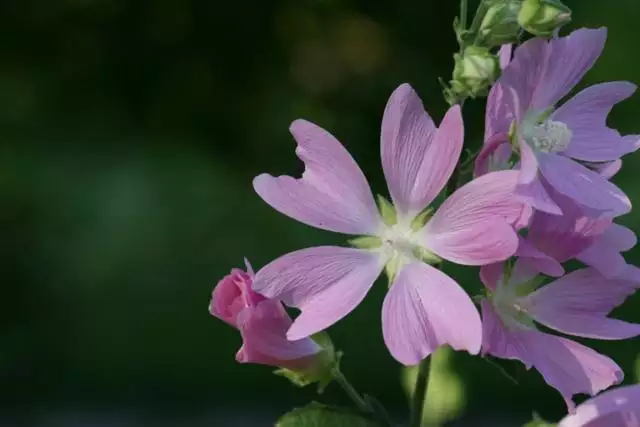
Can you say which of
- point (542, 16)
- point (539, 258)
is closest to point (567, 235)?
point (539, 258)

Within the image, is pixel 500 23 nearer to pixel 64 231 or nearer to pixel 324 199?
pixel 324 199

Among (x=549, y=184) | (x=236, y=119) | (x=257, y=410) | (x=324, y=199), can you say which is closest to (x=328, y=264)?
(x=324, y=199)

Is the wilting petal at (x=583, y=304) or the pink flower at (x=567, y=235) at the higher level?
the pink flower at (x=567, y=235)

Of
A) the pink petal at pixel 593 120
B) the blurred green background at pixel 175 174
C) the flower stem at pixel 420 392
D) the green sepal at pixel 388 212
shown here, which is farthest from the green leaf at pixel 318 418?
the blurred green background at pixel 175 174

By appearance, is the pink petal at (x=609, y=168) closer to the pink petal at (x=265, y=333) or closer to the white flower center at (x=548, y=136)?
the white flower center at (x=548, y=136)

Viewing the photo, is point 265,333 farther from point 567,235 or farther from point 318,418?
point 567,235

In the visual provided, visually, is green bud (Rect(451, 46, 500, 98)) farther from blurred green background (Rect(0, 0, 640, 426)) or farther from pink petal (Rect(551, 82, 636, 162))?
blurred green background (Rect(0, 0, 640, 426))
